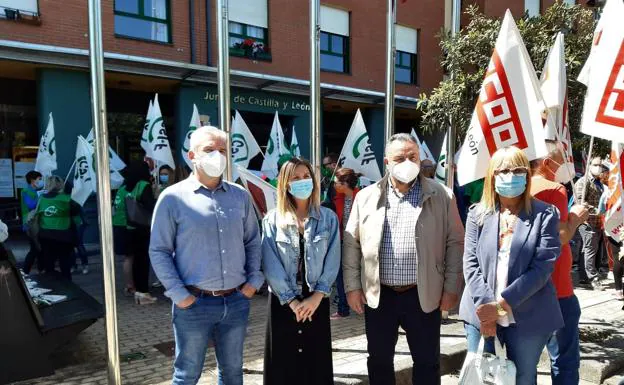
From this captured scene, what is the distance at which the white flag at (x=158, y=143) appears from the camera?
24.2 ft

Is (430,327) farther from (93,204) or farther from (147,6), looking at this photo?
(147,6)

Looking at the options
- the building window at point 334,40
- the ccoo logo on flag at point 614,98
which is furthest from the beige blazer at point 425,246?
the building window at point 334,40

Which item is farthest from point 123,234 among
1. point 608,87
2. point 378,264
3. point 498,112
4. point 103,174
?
point 608,87

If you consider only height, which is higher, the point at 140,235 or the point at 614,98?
the point at 614,98

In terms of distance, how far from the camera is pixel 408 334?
10.4ft

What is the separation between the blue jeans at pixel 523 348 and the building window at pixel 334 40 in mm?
13270

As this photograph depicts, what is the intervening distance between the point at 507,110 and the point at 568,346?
170 centimetres

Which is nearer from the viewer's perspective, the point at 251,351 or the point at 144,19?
the point at 251,351

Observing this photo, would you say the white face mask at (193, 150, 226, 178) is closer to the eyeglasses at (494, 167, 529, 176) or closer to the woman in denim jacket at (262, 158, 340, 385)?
the woman in denim jacket at (262, 158, 340, 385)

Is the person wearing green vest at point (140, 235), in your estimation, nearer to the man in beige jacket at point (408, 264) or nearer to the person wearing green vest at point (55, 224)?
the person wearing green vest at point (55, 224)

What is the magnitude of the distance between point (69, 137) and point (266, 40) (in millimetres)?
6023

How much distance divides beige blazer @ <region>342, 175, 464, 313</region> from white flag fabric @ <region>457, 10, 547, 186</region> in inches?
30.3

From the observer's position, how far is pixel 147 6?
12586mm

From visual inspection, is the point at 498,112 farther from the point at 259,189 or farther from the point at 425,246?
the point at 259,189
